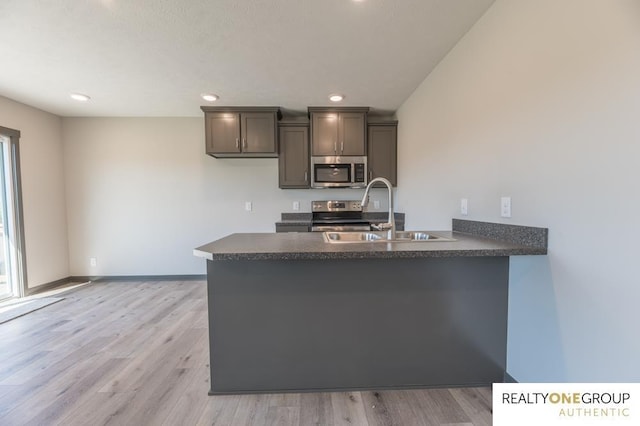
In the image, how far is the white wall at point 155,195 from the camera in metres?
3.70

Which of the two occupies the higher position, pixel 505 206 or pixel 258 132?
pixel 258 132

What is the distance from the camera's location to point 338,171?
11.3 ft

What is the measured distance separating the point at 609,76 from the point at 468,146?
885mm

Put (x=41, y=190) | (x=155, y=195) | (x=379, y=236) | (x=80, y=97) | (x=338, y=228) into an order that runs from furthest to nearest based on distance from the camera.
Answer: (x=155, y=195)
(x=41, y=190)
(x=338, y=228)
(x=80, y=97)
(x=379, y=236)

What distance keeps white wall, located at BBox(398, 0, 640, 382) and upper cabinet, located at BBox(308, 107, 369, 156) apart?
158cm

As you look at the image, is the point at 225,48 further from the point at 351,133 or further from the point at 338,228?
the point at 338,228

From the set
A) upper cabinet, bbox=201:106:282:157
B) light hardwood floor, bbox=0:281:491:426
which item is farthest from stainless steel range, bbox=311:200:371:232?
light hardwood floor, bbox=0:281:491:426

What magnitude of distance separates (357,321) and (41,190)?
13.9 ft

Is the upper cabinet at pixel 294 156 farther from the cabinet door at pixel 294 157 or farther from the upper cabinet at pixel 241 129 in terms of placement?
the upper cabinet at pixel 241 129

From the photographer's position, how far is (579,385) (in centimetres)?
114

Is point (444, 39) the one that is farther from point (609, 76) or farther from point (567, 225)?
point (567, 225)

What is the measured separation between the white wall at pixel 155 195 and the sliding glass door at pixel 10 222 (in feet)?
1.90

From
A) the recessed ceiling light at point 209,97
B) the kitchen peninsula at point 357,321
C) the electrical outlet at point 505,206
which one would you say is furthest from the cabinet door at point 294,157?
the electrical outlet at point 505,206

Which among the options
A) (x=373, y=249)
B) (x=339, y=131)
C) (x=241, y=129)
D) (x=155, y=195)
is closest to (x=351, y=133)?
(x=339, y=131)
